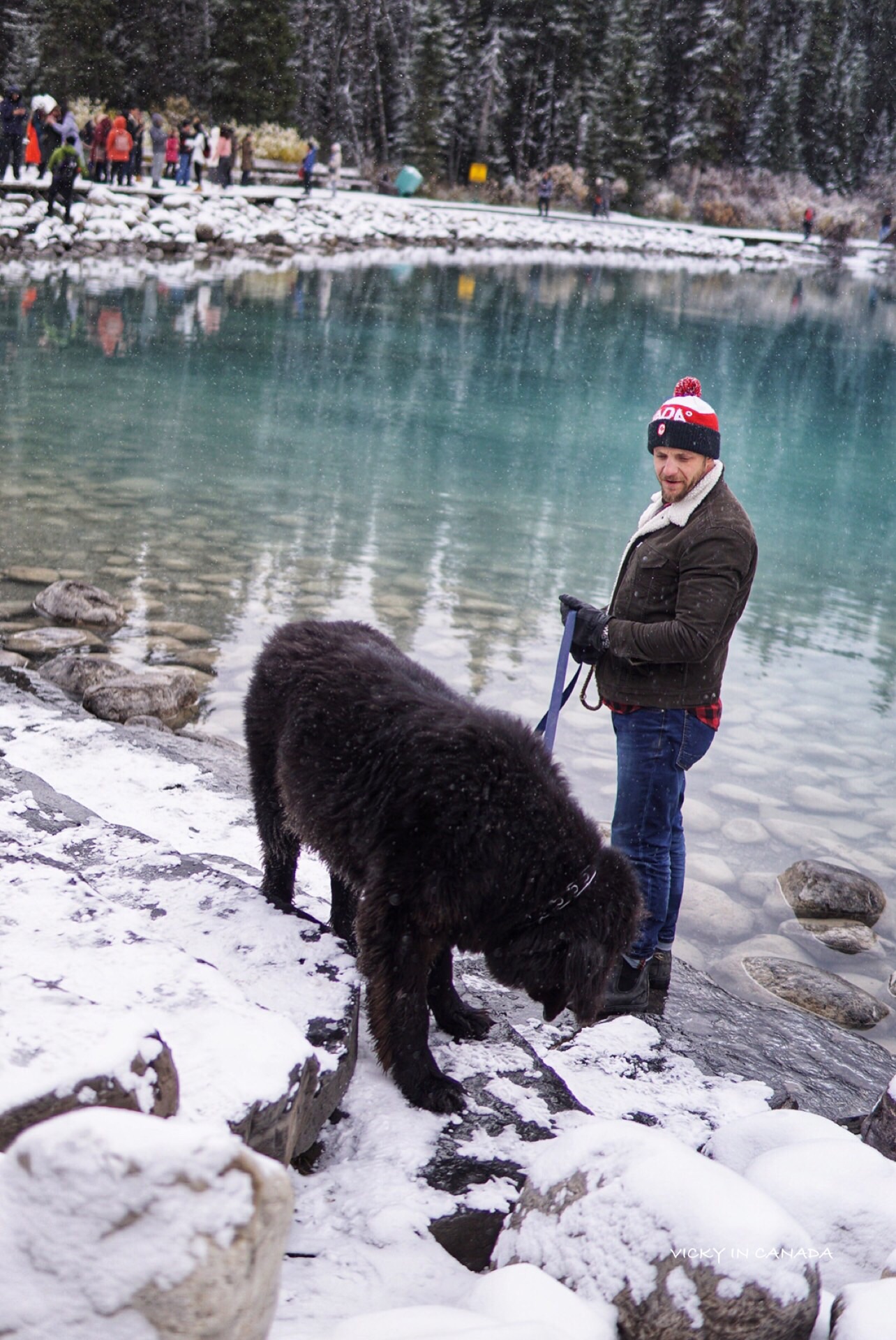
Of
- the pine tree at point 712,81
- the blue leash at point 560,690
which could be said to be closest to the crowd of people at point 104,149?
the blue leash at point 560,690

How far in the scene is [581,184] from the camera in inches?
2372

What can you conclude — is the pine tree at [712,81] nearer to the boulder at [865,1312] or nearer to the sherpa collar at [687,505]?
the sherpa collar at [687,505]

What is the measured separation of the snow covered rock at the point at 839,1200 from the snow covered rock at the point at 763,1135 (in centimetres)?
16

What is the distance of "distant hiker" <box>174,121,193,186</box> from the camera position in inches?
1359

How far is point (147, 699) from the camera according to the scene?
6.55 metres

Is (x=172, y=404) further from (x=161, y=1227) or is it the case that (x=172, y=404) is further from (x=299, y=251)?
(x=299, y=251)

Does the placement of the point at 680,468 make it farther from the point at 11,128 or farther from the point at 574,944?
the point at 11,128

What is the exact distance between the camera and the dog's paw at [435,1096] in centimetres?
303

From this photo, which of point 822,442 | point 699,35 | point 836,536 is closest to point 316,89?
point 699,35

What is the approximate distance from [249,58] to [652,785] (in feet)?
165

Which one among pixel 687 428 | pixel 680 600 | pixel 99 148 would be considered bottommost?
pixel 680 600

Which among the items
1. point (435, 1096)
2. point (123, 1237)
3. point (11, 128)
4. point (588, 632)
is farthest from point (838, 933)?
point (11, 128)

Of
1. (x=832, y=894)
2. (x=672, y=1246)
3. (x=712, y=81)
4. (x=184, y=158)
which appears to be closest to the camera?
(x=672, y=1246)

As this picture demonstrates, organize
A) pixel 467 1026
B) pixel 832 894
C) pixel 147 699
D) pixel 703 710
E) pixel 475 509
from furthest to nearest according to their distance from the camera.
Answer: pixel 475 509
pixel 147 699
pixel 832 894
pixel 703 710
pixel 467 1026
